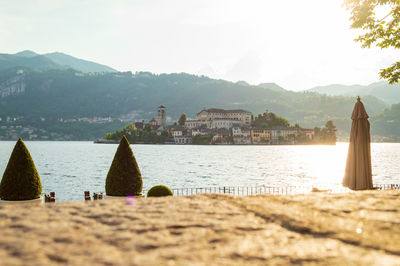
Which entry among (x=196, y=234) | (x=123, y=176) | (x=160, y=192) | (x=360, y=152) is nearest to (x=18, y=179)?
(x=123, y=176)

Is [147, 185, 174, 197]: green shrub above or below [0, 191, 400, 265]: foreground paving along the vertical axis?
below

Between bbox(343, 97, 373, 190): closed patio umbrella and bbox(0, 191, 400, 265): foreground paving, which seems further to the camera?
bbox(343, 97, 373, 190): closed patio umbrella

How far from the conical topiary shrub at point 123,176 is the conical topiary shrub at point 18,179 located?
3030mm

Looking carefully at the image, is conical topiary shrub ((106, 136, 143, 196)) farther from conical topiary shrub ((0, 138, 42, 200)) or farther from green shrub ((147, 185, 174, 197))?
conical topiary shrub ((0, 138, 42, 200))

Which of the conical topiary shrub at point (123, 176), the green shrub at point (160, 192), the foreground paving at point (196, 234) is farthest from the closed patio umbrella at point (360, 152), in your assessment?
the foreground paving at point (196, 234)

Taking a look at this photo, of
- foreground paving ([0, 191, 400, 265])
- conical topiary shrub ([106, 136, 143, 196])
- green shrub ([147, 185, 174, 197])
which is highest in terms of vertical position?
foreground paving ([0, 191, 400, 265])

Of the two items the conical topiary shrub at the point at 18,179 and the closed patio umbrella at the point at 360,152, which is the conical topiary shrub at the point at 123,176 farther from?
the closed patio umbrella at the point at 360,152

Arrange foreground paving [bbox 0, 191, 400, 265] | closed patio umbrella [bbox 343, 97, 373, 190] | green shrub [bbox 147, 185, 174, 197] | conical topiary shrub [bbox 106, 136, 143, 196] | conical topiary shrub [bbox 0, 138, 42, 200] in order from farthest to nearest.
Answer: closed patio umbrella [bbox 343, 97, 373, 190], green shrub [bbox 147, 185, 174, 197], conical topiary shrub [bbox 106, 136, 143, 196], conical topiary shrub [bbox 0, 138, 42, 200], foreground paving [bbox 0, 191, 400, 265]

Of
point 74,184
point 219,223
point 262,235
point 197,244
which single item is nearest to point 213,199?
point 219,223

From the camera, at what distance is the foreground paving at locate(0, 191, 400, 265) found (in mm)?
2326

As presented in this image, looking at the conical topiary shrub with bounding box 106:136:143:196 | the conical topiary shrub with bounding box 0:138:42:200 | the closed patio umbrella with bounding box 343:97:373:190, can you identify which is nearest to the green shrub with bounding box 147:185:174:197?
the conical topiary shrub with bounding box 106:136:143:196

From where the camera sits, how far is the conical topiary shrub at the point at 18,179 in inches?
546

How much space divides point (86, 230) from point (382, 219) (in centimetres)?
264

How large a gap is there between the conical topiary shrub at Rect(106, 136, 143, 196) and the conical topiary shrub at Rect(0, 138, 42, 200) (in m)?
3.03
